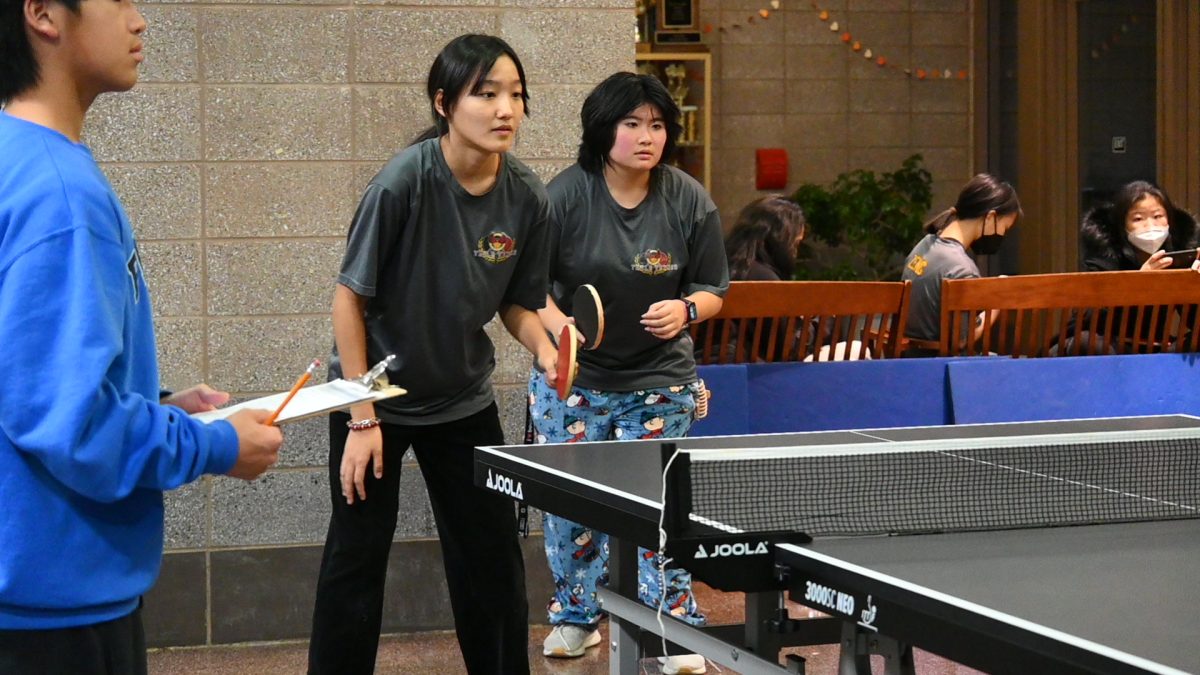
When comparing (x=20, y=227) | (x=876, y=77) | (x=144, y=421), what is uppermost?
(x=876, y=77)

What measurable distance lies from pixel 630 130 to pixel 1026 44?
6483 millimetres

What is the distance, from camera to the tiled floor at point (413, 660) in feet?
13.9

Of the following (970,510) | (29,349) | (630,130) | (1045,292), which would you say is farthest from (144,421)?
(1045,292)

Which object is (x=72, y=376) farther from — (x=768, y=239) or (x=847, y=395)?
(x=768, y=239)

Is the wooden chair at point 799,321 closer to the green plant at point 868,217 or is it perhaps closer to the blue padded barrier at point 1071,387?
the blue padded barrier at point 1071,387

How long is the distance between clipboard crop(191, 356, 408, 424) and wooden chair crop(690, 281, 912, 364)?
2960mm

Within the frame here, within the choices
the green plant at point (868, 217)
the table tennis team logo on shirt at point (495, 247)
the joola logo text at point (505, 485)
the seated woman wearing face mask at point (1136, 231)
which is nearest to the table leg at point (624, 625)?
the joola logo text at point (505, 485)

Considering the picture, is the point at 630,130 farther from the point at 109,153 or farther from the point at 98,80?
the point at 98,80

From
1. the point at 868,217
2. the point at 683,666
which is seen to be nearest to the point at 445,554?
the point at 683,666

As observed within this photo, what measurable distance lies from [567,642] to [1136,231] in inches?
115

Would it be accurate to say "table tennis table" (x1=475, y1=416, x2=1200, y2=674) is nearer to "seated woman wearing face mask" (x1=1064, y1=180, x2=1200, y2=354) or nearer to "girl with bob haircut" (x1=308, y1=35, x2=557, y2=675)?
"girl with bob haircut" (x1=308, y1=35, x2=557, y2=675)

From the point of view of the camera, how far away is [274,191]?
14.9ft

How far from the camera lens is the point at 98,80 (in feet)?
6.16

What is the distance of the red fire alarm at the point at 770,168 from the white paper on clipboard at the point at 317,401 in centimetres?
825
